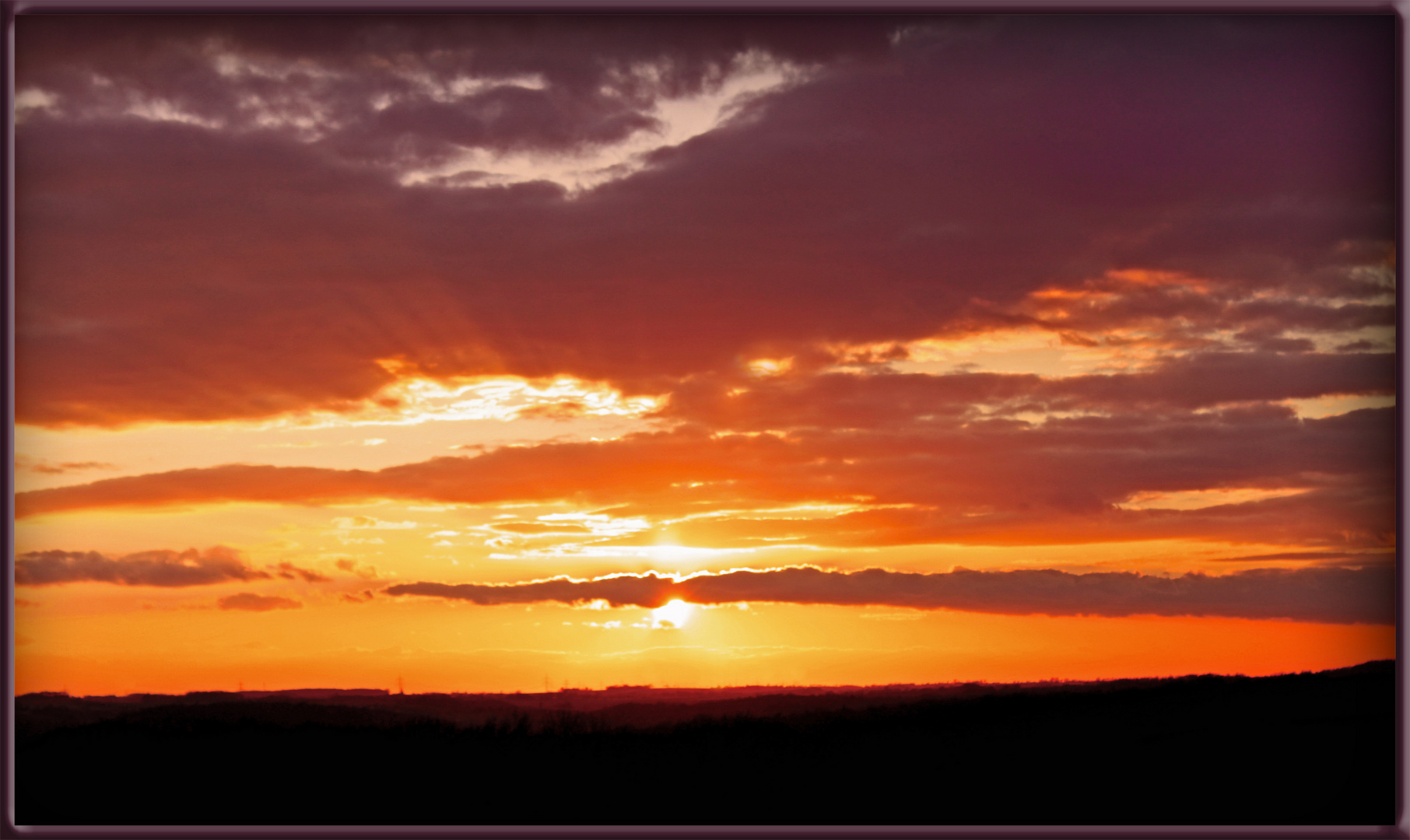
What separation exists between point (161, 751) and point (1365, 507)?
41.9 feet

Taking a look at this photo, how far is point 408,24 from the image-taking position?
11680 mm

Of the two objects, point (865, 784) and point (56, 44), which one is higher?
point (56, 44)

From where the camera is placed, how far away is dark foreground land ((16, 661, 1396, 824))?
11188 millimetres

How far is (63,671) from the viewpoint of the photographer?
1124 cm

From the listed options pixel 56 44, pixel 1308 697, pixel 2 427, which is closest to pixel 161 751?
pixel 2 427

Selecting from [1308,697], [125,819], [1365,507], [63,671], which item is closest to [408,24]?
[63,671]

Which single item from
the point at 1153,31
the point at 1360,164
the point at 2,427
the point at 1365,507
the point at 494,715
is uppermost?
the point at 1153,31

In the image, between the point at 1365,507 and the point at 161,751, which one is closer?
the point at 1365,507

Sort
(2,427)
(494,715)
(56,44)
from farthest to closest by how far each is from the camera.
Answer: (494,715), (56,44), (2,427)

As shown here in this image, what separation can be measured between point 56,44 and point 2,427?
4.06 metres

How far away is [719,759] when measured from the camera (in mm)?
12039

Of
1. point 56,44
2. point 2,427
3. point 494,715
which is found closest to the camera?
point 2,427

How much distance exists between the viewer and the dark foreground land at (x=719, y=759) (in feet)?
36.7

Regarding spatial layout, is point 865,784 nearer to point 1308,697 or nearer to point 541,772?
point 541,772
